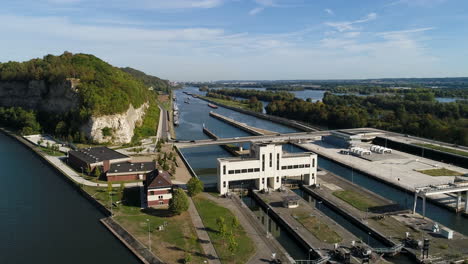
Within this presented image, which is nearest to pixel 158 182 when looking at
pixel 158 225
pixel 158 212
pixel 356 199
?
pixel 158 212

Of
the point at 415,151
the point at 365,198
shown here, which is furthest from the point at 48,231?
the point at 415,151

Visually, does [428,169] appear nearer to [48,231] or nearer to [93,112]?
[48,231]

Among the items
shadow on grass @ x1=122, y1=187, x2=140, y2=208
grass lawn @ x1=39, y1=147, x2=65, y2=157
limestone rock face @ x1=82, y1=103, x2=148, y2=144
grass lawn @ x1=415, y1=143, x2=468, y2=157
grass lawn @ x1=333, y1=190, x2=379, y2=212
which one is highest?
limestone rock face @ x1=82, y1=103, x2=148, y2=144

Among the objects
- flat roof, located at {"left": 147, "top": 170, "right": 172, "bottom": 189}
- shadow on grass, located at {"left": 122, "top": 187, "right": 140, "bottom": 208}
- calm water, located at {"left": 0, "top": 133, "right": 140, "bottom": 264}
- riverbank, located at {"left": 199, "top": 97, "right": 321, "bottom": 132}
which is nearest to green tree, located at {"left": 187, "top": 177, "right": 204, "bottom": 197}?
flat roof, located at {"left": 147, "top": 170, "right": 172, "bottom": 189}

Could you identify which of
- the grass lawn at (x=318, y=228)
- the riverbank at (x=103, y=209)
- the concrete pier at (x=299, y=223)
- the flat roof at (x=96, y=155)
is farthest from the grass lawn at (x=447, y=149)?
the riverbank at (x=103, y=209)

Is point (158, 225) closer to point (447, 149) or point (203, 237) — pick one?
point (203, 237)

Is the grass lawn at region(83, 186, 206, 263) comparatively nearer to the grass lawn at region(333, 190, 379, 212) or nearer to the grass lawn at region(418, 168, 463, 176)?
the grass lawn at region(333, 190, 379, 212)
